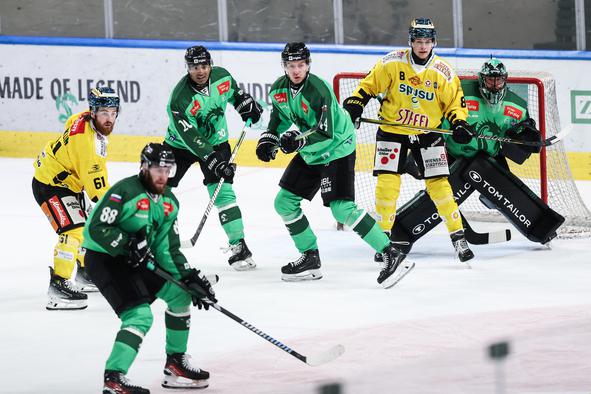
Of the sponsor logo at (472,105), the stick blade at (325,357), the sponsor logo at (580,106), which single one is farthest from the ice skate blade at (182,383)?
the sponsor logo at (580,106)

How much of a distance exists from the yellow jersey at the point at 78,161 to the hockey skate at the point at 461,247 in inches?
76.6

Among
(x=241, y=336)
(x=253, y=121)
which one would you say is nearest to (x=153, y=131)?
(x=253, y=121)

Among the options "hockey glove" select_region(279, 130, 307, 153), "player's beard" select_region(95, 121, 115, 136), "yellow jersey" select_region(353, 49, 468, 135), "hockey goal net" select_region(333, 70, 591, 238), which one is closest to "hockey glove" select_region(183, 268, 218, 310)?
"player's beard" select_region(95, 121, 115, 136)

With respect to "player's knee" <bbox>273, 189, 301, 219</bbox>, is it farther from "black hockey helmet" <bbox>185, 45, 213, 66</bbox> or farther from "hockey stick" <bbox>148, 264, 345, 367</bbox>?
"hockey stick" <bbox>148, 264, 345, 367</bbox>

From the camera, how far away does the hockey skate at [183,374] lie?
15.8 feet

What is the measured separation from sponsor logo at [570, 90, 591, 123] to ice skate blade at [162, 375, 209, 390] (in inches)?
191

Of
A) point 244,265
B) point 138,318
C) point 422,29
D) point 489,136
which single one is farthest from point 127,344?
point 489,136

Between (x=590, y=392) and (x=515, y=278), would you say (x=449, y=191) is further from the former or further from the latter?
(x=590, y=392)

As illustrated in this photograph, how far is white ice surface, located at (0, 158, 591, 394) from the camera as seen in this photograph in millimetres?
3703

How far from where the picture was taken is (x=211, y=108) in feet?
22.6

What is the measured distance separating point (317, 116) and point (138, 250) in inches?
78.9

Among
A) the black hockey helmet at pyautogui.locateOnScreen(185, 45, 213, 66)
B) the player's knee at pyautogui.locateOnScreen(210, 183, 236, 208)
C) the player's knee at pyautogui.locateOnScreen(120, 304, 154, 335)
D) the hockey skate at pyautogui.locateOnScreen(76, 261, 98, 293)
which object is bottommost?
the hockey skate at pyautogui.locateOnScreen(76, 261, 98, 293)

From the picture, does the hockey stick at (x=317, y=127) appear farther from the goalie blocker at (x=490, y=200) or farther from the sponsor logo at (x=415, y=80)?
the goalie blocker at (x=490, y=200)

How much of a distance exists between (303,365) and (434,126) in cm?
211
